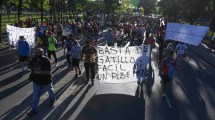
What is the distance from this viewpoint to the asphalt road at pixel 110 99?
1019 cm

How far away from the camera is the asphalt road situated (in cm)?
1019

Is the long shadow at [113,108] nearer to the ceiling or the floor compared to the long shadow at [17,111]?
nearer to the floor

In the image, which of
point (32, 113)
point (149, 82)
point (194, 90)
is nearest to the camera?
point (32, 113)

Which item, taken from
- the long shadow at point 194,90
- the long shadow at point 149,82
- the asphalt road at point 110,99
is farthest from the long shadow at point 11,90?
the long shadow at point 194,90

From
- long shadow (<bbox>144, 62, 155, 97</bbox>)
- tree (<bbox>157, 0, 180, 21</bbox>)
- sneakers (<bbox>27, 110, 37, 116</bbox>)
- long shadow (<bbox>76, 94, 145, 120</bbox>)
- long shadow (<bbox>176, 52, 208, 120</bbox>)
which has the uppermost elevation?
tree (<bbox>157, 0, 180, 21</bbox>)

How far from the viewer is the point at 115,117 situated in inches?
392

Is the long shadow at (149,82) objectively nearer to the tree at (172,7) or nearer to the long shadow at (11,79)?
the long shadow at (11,79)

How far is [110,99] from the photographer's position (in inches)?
468

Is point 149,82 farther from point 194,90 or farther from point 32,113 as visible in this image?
point 32,113

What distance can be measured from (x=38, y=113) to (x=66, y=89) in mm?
2966

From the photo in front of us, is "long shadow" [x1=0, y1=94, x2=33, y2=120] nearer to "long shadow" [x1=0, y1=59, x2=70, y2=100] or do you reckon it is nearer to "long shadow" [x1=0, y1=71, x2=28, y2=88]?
"long shadow" [x1=0, y1=59, x2=70, y2=100]

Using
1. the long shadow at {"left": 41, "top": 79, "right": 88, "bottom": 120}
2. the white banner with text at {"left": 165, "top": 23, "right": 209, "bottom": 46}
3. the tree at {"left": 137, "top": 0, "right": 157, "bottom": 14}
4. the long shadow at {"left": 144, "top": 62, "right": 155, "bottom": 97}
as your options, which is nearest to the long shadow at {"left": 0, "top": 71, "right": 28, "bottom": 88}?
the long shadow at {"left": 41, "top": 79, "right": 88, "bottom": 120}

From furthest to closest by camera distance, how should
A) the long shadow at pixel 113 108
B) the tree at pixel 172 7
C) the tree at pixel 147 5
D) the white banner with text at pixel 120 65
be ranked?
the tree at pixel 147 5
the tree at pixel 172 7
the white banner with text at pixel 120 65
the long shadow at pixel 113 108

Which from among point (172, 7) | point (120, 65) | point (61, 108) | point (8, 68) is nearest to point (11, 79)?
point (8, 68)
